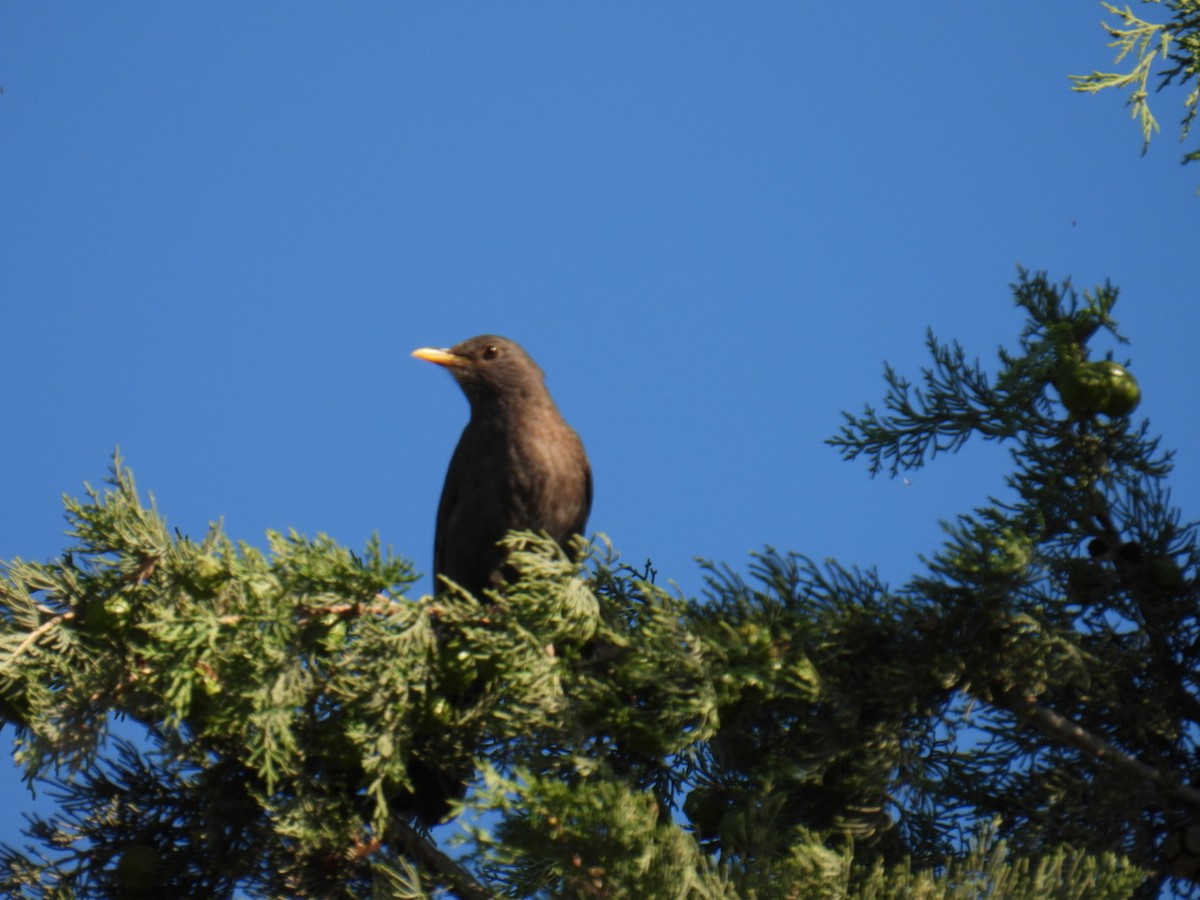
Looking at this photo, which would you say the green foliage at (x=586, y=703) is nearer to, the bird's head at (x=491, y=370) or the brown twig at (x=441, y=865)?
the brown twig at (x=441, y=865)

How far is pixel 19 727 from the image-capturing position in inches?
111

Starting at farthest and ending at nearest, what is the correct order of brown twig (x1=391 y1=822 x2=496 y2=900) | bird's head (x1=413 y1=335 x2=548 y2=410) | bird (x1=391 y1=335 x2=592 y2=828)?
bird's head (x1=413 y1=335 x2=548 y2=410) < bird (x1=391 y1=335 x2=592 y2=828) < brown twig (x1=391 y1=822 x2=496 y2=900)

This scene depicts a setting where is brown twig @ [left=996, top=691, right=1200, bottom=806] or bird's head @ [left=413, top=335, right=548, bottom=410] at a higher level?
bird's head @ [left=413, top=335, right=548, bottom=410]

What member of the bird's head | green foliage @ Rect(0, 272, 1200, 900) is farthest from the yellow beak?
green foliage @ Rect(0, 272, 1200, 900)

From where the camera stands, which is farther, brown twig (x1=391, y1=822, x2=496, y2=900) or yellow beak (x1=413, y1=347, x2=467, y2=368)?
yellow beak (x1=413, y1=347, x2=467, y2=368)

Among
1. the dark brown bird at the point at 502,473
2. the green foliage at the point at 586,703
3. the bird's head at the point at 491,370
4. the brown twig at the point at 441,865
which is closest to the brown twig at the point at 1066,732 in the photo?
the green foliage at the point at 586,703

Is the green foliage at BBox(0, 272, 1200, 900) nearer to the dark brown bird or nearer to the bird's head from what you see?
the dark brown bird

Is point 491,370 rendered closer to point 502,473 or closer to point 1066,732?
point 502,473

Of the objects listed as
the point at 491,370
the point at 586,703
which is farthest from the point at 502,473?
the point at 586,703

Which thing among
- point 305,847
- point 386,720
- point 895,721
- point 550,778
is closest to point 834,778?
point 895,721

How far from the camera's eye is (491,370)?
5.29 meters

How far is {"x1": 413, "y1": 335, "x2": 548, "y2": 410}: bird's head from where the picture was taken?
523cm

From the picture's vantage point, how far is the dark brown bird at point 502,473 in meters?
4.83

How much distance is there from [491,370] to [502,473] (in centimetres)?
57
